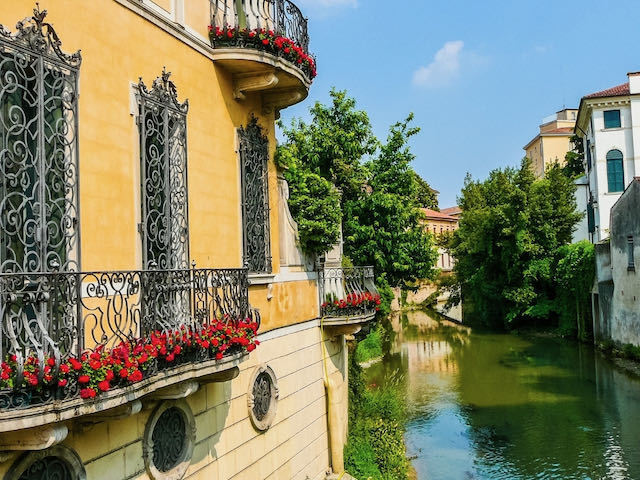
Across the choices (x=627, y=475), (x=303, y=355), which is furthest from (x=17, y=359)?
(x=627, y=475)

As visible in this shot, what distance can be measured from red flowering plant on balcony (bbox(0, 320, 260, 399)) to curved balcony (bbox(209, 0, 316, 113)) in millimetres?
3869

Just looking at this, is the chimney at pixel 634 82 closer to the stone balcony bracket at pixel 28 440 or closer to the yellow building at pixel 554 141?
the yellow building at pixel 554 141

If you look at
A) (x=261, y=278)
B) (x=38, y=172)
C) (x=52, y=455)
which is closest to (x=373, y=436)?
(x=261, y=278)

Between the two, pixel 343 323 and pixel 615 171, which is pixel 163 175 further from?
pixel 615 171

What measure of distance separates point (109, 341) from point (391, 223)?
15.5 m

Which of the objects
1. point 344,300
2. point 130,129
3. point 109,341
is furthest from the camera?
point 344,300

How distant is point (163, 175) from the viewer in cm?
752

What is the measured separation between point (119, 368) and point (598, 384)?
24.3m

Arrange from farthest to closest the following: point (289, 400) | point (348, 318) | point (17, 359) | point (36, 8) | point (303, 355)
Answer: point (348, 318) → point (303, 355) → point (289, 400) → point (36, 8) → point (17, 359)

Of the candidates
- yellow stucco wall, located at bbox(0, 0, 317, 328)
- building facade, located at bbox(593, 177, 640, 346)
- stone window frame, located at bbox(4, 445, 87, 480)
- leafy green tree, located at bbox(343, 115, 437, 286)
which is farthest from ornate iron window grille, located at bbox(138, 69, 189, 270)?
building facade, located at bbox(593, 177, 640, 346)

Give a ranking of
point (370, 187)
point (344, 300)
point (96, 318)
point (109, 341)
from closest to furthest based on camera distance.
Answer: point (96, 318) → point (109, 341) → point (344, 300) → point (370, 187)

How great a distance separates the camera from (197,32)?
8.45m

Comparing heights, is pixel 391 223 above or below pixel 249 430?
above

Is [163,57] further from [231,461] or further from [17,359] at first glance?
[231,461]
